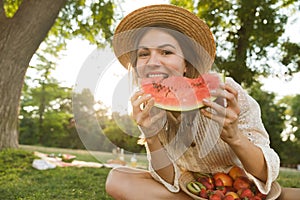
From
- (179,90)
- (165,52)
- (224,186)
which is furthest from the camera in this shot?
(224,186)

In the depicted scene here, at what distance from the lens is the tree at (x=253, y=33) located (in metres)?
9.19

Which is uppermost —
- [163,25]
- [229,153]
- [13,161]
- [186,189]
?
[163,25]

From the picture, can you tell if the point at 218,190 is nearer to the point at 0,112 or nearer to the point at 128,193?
the point at 128,193

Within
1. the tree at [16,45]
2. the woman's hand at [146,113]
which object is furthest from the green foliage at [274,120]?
the woman's hand at [146,113]

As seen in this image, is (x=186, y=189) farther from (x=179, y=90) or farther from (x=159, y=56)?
(x=159, y=56)

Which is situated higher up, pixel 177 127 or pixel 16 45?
pixel 16 45

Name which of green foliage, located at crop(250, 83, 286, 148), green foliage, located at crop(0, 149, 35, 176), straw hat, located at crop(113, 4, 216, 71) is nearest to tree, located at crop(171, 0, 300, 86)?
green foliage, located at crop(0, 149, 35, 176)

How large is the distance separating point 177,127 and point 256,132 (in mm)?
494

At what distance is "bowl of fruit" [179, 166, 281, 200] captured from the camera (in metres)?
2.36

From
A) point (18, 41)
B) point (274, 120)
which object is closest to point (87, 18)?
point (18, 41)

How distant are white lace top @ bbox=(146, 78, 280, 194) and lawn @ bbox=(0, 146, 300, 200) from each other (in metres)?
0.49

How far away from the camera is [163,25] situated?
2.55 meters

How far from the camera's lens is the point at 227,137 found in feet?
6.86

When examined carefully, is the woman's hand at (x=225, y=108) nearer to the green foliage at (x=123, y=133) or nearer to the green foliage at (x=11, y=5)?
the green foliage at (x=123, y=133)
